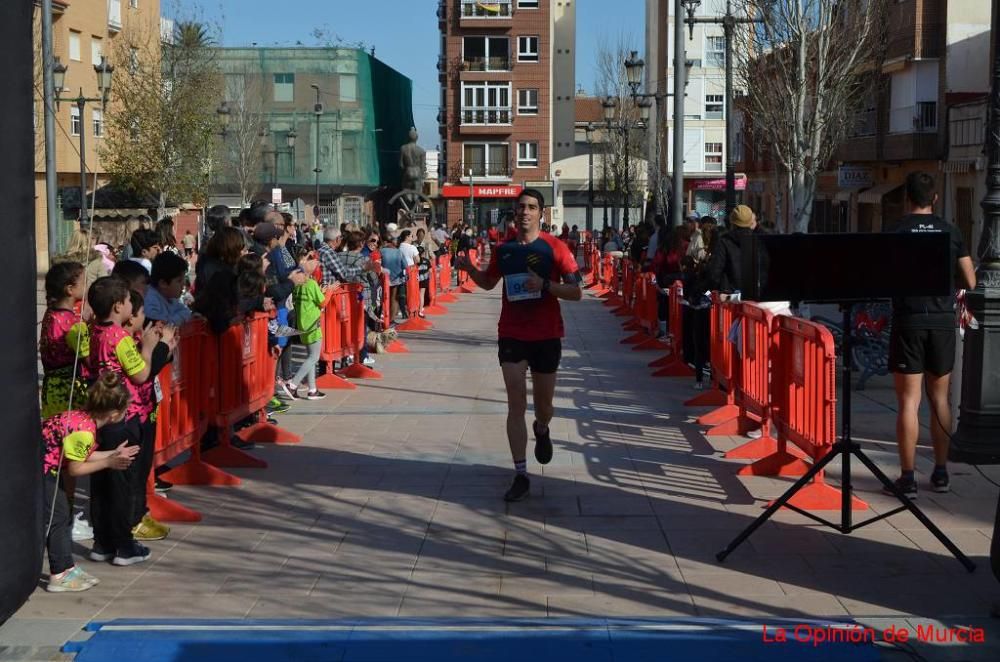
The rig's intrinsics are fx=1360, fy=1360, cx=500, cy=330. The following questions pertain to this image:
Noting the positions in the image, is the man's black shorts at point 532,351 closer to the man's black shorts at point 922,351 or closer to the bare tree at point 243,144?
the man's black shorts at point 922,351

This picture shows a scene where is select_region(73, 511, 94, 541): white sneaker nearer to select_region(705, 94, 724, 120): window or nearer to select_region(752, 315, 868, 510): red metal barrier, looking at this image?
select_region(752, 315, 868, 510): red metal barrier

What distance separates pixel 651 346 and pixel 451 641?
44.1 feet

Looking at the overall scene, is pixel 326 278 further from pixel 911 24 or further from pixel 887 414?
pixel 911 24

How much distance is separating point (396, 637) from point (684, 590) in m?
1.48

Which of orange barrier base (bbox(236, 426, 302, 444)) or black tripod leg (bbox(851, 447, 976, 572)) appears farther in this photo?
orange barrier base (bbox(236, 426, 302, 444))

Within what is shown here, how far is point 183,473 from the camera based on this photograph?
29.2 ft

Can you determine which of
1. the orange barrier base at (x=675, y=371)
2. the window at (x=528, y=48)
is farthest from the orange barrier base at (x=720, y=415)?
the window at (x=528, y=48)

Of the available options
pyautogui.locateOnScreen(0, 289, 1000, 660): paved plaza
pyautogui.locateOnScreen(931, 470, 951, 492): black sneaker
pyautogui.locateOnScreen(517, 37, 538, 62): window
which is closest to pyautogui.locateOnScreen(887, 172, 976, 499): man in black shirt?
pyautogui.locateOnScreen(931, 470, 951, 492): black sneaker

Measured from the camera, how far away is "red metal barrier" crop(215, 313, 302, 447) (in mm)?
9383

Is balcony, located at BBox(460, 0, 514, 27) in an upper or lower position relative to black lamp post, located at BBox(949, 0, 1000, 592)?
upper

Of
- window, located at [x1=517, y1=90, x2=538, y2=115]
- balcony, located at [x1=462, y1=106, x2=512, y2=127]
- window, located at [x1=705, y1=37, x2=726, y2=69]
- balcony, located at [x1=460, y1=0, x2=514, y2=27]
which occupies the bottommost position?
balcony, located at [x1=462, y1=106, x2=512, y2=127]

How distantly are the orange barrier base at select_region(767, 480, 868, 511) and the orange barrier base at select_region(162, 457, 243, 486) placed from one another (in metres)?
3.61

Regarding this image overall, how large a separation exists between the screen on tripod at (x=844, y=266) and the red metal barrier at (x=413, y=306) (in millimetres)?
15984

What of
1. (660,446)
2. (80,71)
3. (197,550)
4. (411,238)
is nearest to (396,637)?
(197,550)
